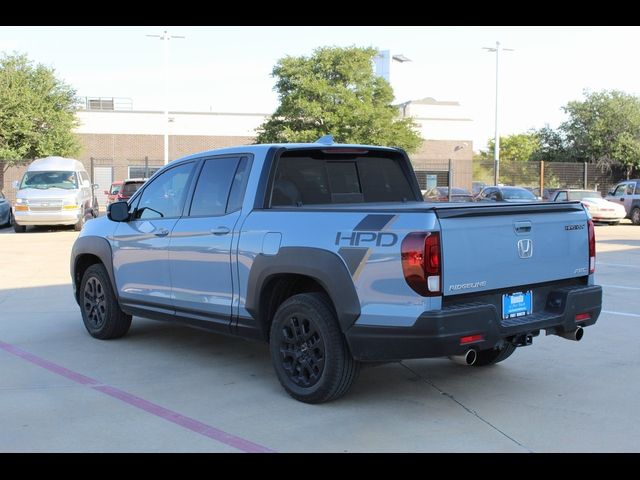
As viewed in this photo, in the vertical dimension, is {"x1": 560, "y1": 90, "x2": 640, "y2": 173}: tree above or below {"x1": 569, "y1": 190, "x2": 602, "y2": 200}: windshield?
above

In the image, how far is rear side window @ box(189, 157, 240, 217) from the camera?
607 cm

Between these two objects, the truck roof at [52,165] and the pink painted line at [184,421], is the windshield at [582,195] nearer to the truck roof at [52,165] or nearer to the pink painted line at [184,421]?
the truck roof at [52,165]

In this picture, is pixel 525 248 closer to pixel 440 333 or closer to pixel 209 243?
pixel 440 333

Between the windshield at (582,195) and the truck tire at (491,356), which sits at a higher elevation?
the windshield at (582,195)

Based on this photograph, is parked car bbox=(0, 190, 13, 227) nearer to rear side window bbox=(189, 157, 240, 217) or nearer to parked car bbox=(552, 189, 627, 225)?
parked car bbox=(552, 189, 627, 225)

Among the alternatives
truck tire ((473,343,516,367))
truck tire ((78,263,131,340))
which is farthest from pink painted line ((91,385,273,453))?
truck tire ((473,343,516,367))

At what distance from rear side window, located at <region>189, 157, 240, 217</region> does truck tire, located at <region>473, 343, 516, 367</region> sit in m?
2.52

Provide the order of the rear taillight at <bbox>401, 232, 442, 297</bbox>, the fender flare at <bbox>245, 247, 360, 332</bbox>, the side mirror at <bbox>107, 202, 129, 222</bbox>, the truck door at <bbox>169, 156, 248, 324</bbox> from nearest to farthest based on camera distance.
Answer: the rear taillight at <bbox>401, 232, 442, 297</bbox>
the fender flare at <bbox>245, 247, 360, 332</bbox>
the truck door at <bbox>169, 156, 248, 324</bbox>
the side mirror at <bbox>107, 202, 129, 222</bbox>

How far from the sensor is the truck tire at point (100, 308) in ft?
23.9

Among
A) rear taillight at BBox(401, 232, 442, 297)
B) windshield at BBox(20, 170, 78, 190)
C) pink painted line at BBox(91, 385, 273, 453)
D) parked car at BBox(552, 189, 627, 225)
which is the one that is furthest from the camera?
parked car at BBox(552, 189, 627, 225)

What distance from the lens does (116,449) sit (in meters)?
4.32

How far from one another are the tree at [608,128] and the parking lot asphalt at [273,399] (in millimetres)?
34426

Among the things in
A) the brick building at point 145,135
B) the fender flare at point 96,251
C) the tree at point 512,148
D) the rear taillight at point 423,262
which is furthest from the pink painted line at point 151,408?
the tree at point 512,148
